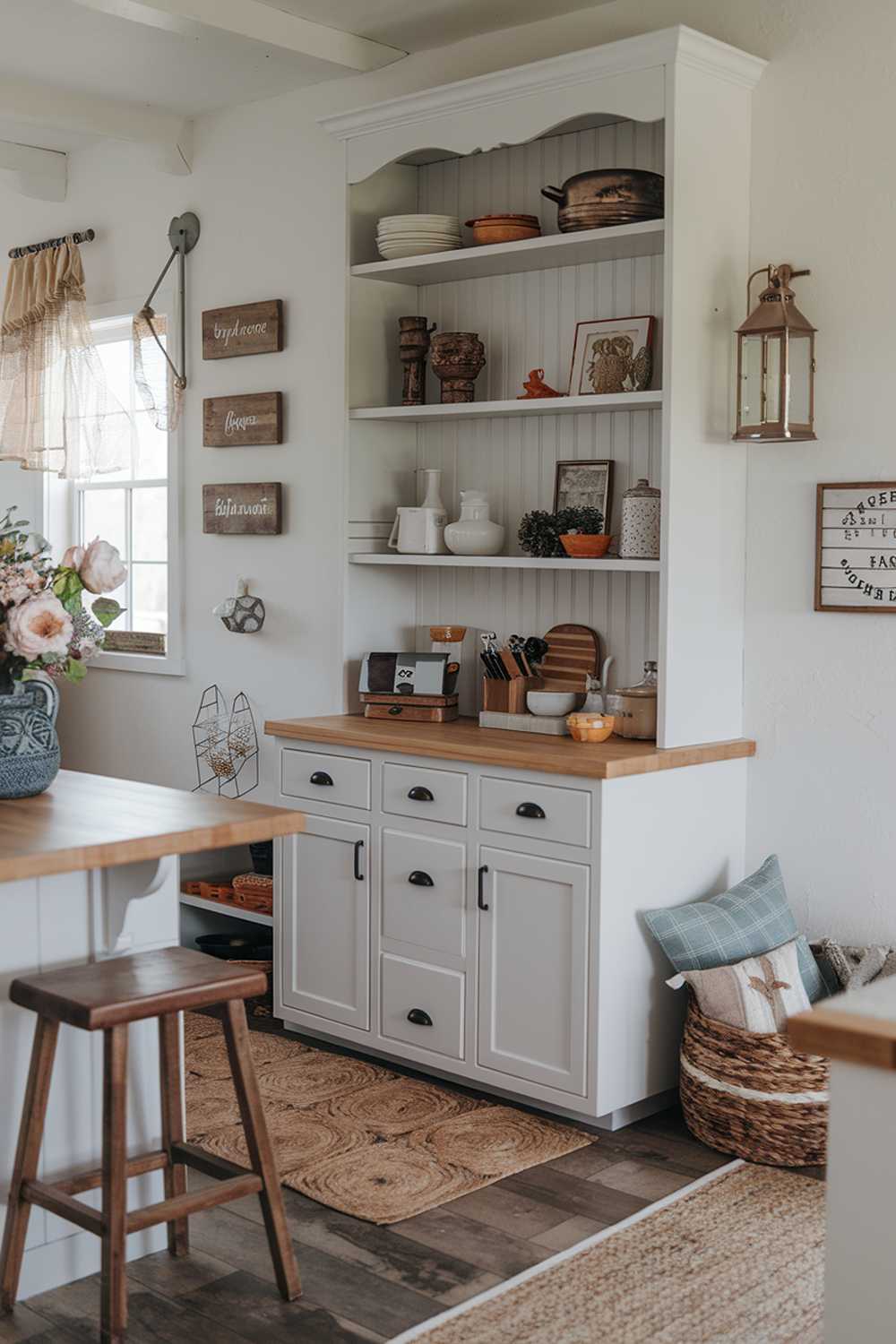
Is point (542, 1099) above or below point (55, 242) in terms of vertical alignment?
below

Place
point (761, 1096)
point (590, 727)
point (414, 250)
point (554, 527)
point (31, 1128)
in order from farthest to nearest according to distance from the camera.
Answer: point (414, 250)
point (554, 527)
point (590, 727)
point (761, 1096)
point (31, 1128)

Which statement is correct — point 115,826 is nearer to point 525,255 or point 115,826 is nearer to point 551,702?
point 551,702

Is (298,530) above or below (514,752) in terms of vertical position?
above

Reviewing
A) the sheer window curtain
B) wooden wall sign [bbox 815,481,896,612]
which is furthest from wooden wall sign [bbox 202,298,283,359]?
wooden wall sign [bbox 815,481,896,612]

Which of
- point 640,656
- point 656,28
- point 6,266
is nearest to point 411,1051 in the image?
point 640,656

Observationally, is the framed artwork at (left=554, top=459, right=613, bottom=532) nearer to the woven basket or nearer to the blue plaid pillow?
the blue plaid pillow

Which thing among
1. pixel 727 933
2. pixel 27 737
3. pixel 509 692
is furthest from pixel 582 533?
pixel 27 737

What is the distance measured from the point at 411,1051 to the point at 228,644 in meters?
1.77

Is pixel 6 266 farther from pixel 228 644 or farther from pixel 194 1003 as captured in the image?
pixel 194 1003

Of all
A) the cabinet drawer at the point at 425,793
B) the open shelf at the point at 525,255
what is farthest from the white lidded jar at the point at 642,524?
the cabinet drawer at the point at 425,793

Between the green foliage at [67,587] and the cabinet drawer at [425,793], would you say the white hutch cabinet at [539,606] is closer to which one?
the cabinet drawer at [425,793]

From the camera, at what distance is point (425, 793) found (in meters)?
3.79

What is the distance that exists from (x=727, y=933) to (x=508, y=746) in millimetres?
701

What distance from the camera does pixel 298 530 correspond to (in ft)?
15.8
